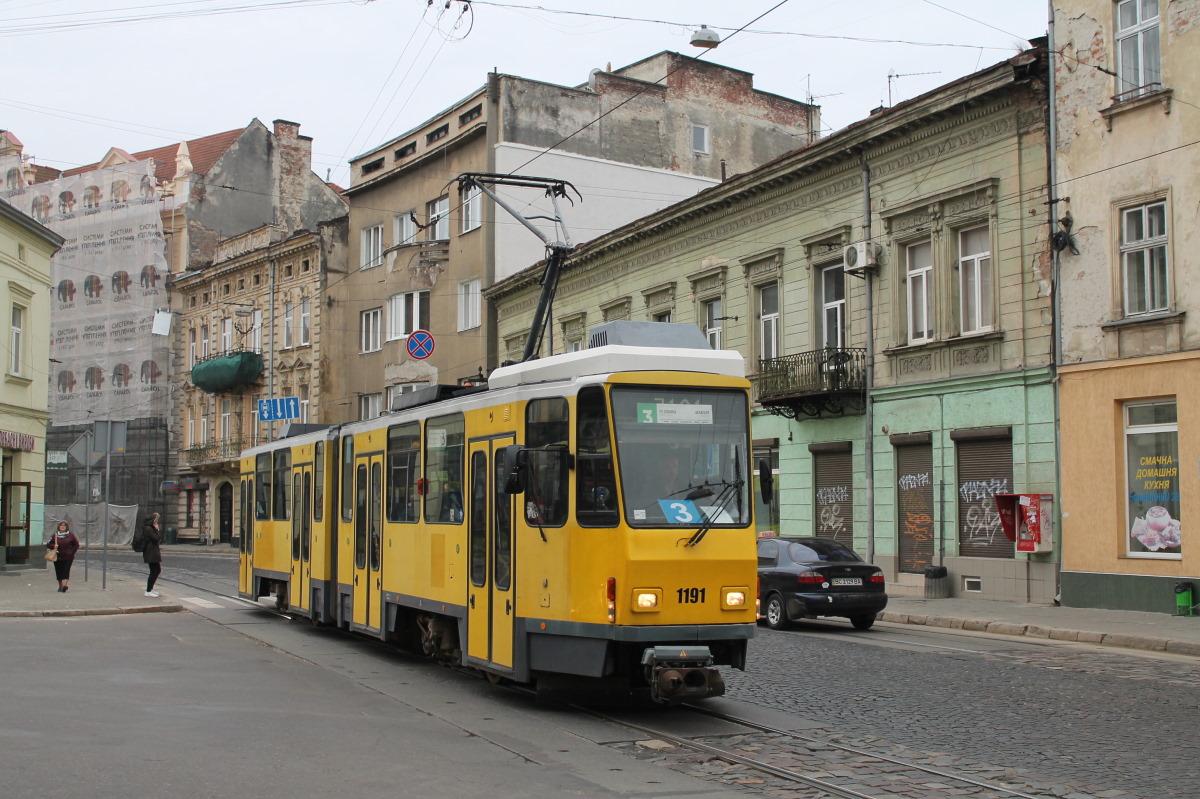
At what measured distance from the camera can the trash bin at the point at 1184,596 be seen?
18859mm

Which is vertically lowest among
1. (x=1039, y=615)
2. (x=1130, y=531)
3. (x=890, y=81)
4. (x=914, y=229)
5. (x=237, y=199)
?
(x=1039, y=615)

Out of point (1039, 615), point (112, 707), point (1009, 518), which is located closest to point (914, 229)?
point (1009, 518)

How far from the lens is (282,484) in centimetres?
1936

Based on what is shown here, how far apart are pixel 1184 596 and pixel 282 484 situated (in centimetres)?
1392

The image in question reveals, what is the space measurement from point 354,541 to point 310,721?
5.67 m

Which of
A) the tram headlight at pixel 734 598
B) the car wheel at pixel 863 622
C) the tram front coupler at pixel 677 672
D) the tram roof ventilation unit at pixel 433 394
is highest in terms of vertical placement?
the tram roof ventilation unit at pixel 433 394

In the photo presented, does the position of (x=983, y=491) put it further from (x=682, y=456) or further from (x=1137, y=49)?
(x=682, y=456)

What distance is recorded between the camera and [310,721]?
990cm

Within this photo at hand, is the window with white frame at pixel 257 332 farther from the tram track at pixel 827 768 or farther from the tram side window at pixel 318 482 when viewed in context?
the tram track at pixel 827 768

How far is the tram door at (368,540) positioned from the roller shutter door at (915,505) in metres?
13.0

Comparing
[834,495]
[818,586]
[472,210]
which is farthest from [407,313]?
[818,586]

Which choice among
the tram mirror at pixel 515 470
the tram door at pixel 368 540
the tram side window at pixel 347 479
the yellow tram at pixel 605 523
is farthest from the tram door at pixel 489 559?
the tram side window at pixel 347 479

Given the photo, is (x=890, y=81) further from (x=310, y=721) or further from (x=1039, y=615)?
(x=310, y=721)

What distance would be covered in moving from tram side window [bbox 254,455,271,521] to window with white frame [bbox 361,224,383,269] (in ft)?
90.8
